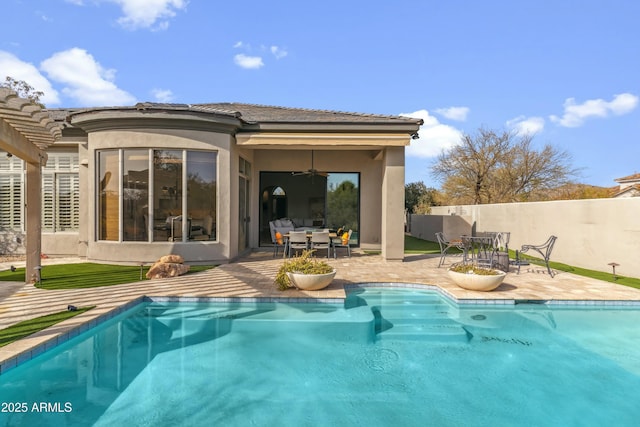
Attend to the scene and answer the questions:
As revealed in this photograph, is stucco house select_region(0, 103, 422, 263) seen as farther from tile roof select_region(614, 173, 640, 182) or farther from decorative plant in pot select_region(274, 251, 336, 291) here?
tile roof select_region(614, 173, 640, 182)

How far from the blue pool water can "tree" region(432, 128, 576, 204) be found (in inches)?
1078

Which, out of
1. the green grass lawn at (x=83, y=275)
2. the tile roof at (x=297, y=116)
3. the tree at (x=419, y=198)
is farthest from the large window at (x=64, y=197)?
the tree at (x=419, y=198)

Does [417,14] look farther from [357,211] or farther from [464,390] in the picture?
[464,390]

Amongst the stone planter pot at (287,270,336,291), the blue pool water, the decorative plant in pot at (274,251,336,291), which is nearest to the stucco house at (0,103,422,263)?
the decorative plant in pot at (274,251,336,291)

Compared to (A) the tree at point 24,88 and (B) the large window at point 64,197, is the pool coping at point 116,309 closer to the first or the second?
(B) the large window at point 64,197

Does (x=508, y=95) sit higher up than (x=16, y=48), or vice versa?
(x=16, y=48)

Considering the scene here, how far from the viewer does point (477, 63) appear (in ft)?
67.4

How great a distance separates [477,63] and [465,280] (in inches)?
629

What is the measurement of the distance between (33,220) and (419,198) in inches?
1528

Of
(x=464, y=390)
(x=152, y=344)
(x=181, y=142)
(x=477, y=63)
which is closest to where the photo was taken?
(x=464, y=390)

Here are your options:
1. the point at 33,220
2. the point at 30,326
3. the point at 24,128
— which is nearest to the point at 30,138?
the point at 24,128

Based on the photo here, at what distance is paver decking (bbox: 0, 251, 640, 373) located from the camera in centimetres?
651

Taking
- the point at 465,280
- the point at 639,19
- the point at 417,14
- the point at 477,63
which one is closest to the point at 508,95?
the point at 477,63

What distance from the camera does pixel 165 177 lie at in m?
12.8
